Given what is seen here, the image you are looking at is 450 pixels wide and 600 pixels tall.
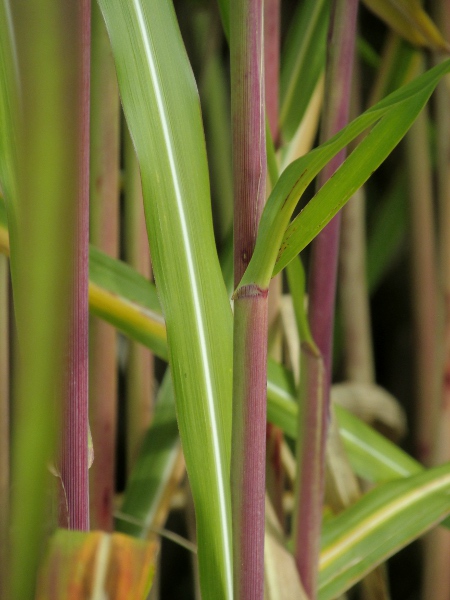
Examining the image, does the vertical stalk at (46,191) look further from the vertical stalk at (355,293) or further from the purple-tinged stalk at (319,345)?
the vertical stalk at (355,293)

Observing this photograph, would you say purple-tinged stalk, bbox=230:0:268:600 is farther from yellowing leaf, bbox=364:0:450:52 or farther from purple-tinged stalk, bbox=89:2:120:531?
yellowing leaf, bbox=364:0:450:52

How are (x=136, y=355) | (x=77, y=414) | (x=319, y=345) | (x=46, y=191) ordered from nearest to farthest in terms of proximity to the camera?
(x=46, y=191)
(x=77, y=414)
(x=319, y=345)
(x=136, y=355)

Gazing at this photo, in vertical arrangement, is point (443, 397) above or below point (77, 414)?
below

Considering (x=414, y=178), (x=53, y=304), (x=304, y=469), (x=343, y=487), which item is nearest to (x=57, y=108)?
(x=53, y=304)

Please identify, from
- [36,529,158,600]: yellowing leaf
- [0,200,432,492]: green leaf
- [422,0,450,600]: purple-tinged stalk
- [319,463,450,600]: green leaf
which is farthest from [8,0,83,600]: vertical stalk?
[422,0,450,600]: purple-tinged stalk

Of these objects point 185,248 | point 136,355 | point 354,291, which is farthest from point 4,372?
point 354,291

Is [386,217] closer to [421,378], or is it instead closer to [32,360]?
[421,378]

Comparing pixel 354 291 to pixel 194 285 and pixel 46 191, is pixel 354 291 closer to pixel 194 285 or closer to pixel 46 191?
pixel 194 285
